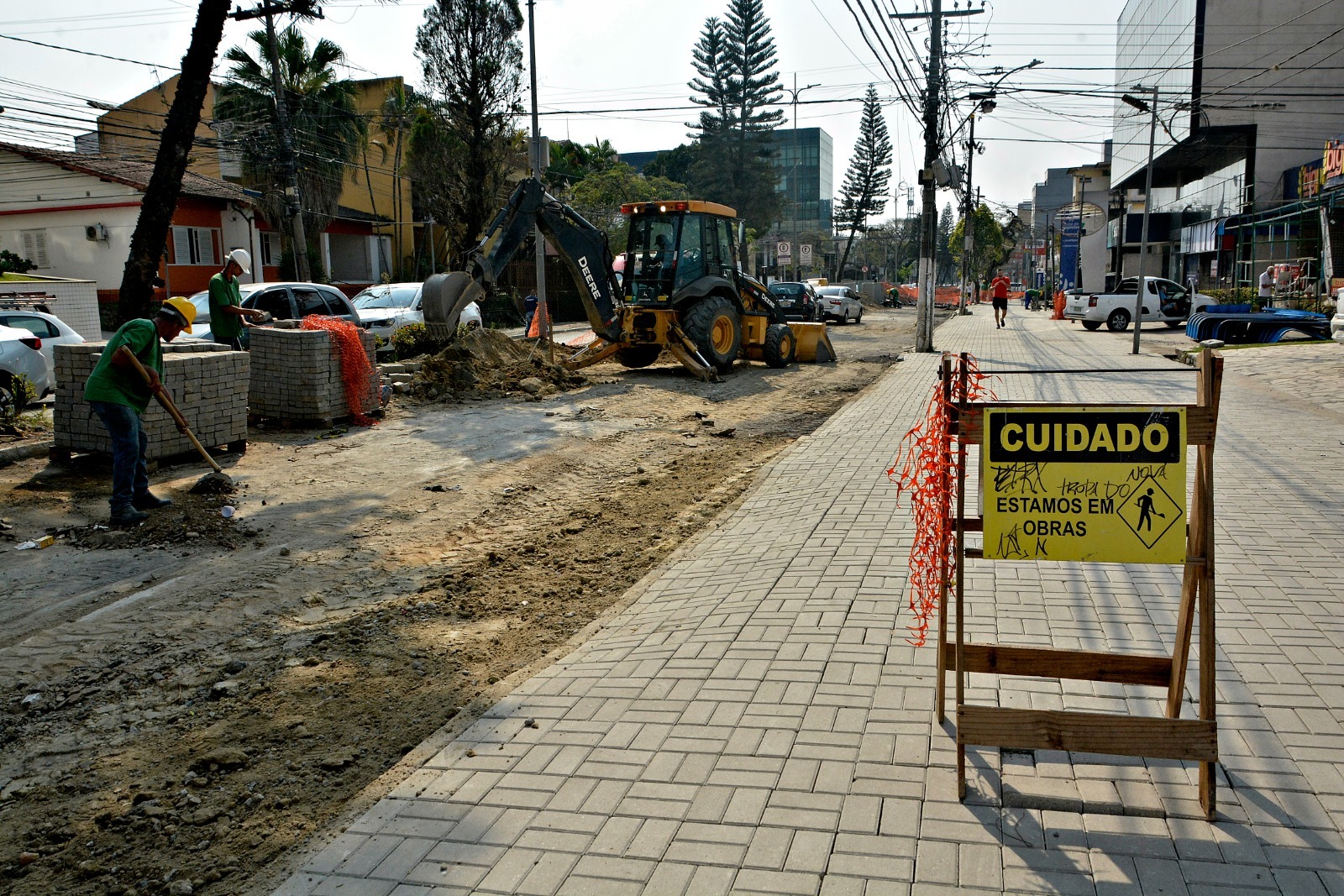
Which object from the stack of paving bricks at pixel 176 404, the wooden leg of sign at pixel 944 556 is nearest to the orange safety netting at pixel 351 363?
the stack of paving bricks at pixel 176 404

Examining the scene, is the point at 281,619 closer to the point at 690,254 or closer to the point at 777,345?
the point at 690,254

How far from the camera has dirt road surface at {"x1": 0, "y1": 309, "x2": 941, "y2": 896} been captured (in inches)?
155

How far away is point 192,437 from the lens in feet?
28.0

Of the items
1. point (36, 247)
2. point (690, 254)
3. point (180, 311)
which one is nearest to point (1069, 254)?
point (690, 254)

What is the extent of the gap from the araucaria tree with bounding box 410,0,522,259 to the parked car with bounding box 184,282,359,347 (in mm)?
17972

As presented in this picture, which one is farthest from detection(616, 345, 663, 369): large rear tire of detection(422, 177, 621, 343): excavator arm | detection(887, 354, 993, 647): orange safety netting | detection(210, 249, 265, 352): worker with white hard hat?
detection(887, 354, 993, 647): orange safety netting

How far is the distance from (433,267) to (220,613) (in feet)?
136

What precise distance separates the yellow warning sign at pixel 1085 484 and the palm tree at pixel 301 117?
32144mm

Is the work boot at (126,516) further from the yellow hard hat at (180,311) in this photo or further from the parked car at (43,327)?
the parked car at (43,327)

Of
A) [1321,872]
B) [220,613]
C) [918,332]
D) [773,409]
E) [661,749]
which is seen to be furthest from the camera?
[918,332]

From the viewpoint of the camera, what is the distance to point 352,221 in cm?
4409

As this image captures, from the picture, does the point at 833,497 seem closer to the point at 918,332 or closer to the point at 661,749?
the point at 661,749

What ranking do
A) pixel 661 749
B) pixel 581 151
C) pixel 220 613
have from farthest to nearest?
pixel 581 151, pixel 220 613, pixel 661 749

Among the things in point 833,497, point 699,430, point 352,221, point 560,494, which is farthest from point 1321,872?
point 352,221
